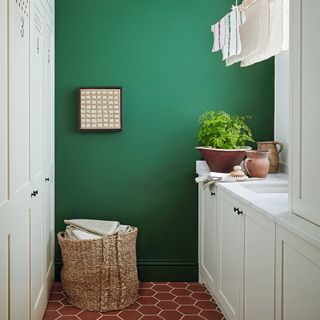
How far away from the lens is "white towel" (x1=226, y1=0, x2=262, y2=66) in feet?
9.60

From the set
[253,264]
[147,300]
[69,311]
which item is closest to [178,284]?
[147,300]

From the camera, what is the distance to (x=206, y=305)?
3.30 metres

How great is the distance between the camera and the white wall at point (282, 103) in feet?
11.4

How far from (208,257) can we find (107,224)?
0.76m

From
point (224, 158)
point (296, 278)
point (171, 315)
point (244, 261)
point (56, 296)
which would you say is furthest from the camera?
point (56, 296)

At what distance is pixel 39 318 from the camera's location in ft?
9.46

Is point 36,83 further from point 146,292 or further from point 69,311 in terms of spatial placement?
point 146,292

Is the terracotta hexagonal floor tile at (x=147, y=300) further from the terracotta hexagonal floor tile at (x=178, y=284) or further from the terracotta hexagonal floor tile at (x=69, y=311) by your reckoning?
the terracotta hexagonal floor tile at (x=69, y=311)

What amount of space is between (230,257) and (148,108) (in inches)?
59.0

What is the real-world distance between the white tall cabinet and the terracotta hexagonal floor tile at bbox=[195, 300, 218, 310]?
1039mm

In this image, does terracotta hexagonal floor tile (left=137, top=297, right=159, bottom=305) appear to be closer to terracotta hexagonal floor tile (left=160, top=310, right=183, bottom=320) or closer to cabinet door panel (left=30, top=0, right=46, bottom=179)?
terracotta hexagonal floor tile (left=160, top=310, right=183, bottom=320)

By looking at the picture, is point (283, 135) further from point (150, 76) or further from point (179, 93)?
point (150, 76)

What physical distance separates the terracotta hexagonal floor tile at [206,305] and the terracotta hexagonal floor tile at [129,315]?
0.43 meters

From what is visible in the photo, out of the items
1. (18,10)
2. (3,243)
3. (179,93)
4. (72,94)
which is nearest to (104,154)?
(72,94)
